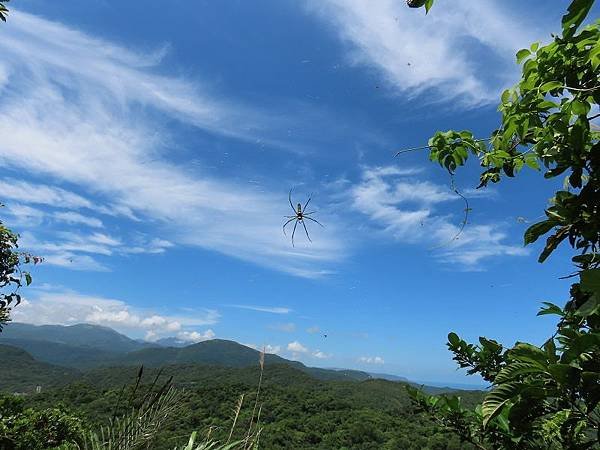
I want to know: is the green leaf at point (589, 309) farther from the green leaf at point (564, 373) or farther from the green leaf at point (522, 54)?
the green leaf at point (522, 54)

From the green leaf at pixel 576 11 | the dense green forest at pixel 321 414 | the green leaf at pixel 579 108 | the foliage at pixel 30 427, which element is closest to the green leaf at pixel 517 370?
the green leaf at pixel 576 11

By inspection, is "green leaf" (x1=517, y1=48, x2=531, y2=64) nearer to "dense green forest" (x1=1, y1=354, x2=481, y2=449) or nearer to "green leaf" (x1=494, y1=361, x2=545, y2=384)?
"green leaf" (x1=494, y1=361, x2=545, y2=384)

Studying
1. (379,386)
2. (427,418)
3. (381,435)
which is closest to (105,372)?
(379,386)

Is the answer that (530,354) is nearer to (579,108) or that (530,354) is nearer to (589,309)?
(589,309)

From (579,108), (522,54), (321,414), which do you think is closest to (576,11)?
(579,108)

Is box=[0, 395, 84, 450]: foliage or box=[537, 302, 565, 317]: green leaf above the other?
box=[537, 302, 565, 317]: green leaf

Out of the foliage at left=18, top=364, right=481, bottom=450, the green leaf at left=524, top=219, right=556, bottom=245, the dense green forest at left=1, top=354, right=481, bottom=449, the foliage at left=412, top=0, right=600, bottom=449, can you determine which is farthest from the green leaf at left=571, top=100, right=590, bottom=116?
the dense green forest at left=1, top=354, right=481, bottom=449

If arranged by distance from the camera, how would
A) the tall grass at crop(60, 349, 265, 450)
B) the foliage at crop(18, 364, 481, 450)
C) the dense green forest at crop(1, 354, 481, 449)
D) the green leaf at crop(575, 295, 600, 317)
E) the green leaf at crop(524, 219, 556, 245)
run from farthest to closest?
the dense green forest at crop(1, 354, 481, 449), the foliage at crop(18, 364, 481, 450), the green leaf at crop(524, 219, 556, 245), the tall grass at crop(60, 349, 265, 450), the green leaf at crop(575, 295, 600, 317)
